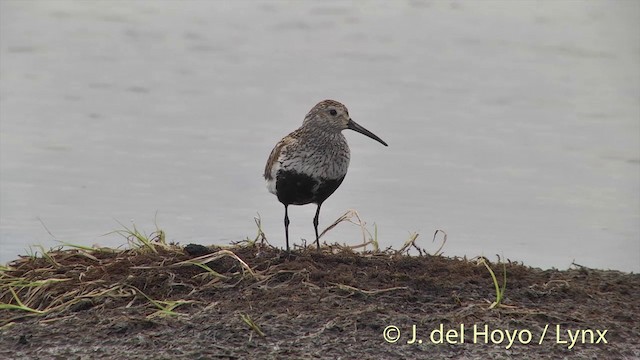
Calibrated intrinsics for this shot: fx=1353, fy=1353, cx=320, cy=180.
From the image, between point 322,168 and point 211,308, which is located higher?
point 322,168

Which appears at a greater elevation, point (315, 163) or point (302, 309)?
point (315, 163)

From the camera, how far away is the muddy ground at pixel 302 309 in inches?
292

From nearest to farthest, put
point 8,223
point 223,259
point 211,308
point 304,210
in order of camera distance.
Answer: point 211,308 < point 223,259 < point 8,223 < point 304,210

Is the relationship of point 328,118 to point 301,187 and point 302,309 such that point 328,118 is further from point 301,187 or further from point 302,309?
point 302,309

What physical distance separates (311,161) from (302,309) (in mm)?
1762

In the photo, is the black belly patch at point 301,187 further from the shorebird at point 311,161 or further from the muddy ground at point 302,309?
the muddy ground at point 302,309

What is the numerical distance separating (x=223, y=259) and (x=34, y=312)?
120 centimetres

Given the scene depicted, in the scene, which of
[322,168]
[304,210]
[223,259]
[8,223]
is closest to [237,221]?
[304,210]

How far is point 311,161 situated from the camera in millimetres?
9297

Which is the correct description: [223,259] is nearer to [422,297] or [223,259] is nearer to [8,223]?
[422,297]

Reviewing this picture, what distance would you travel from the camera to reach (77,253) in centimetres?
898
